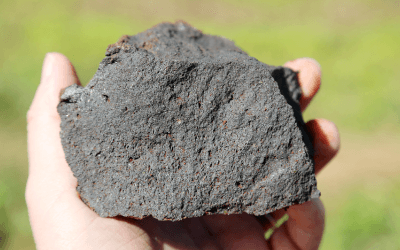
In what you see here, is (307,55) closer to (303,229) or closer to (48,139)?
(303,229)

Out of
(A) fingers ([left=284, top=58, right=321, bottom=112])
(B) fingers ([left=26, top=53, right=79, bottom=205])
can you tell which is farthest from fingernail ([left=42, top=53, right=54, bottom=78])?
(A) fingers ([left=284, top=58, right=321, bottom=112])

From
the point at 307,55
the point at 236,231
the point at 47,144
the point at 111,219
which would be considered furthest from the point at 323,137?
the point at 307,55

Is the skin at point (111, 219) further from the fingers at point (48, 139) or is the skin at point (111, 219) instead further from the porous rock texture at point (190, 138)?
the porous rock texture at point (190, 138)

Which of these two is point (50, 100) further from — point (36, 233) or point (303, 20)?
point (303, 20)

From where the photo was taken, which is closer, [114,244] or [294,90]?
[114,244]

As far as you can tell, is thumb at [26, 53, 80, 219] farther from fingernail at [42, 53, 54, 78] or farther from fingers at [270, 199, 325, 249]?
fingers at [270, 199, 325, 249]

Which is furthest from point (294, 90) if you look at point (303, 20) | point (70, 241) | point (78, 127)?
point (303, 20)
